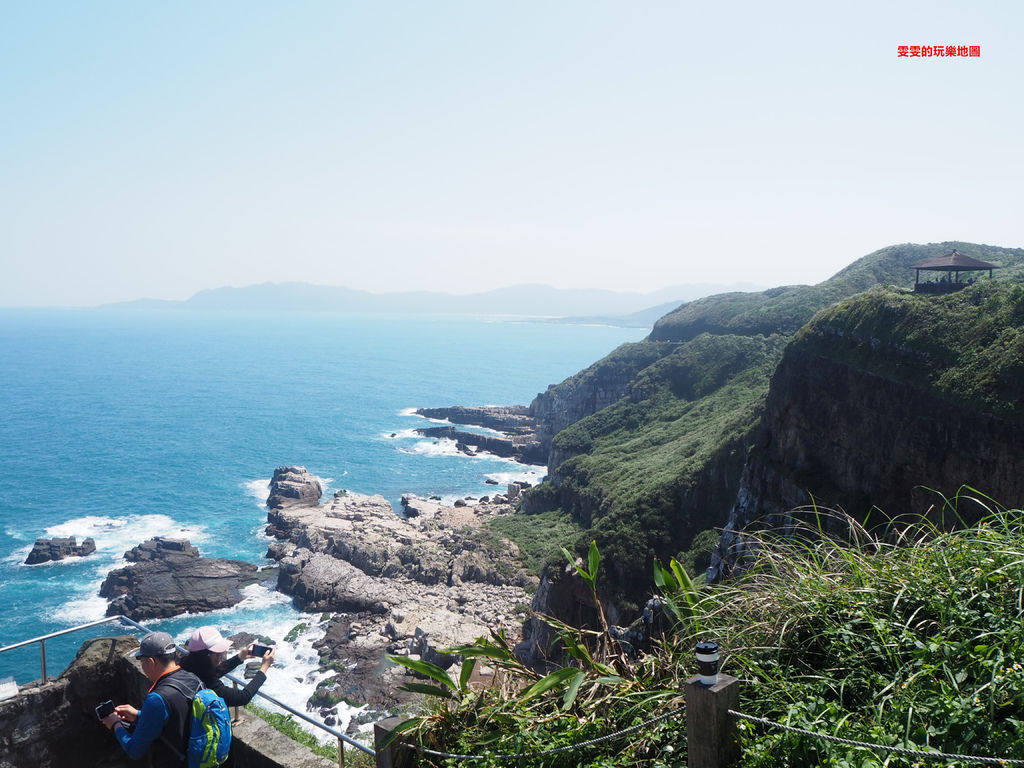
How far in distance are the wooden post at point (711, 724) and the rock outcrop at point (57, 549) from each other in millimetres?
51849

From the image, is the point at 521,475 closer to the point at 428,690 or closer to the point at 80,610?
the point at 80,610

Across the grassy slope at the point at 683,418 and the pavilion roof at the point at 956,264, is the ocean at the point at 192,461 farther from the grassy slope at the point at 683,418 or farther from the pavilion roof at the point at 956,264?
the pavilion roof at the point at 956,264

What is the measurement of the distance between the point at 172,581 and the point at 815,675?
146 feet

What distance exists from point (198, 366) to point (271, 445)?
82.9m

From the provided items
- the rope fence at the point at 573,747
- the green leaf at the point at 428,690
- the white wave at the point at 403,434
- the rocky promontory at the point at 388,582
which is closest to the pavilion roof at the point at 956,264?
the rocky promontory at the point at 388,582

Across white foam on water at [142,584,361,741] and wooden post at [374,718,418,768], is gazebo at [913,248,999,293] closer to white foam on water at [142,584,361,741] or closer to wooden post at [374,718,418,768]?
white foam on water at [142,584,361,741]

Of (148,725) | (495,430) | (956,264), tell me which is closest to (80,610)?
(148,725)

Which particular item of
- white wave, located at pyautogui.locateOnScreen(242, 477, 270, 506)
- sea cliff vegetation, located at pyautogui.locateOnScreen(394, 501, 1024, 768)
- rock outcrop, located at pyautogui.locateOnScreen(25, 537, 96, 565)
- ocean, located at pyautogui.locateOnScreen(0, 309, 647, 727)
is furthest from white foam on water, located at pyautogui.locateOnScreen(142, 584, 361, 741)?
sea cliff vegetation, located at pyautogui.locateOnScreen(394, 501, 1024, 768)

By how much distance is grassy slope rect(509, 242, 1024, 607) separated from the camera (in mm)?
37438

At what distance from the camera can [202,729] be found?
4848mm

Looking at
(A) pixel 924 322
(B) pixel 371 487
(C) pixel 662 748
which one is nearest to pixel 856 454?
(A) pixel 924 322

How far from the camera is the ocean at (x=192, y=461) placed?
38.8 metres

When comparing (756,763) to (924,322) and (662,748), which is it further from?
(924,322)

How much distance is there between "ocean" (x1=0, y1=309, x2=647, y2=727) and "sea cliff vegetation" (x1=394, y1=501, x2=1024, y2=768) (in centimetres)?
2965
